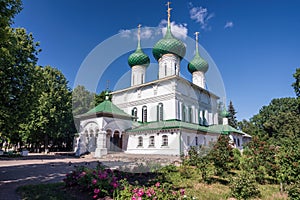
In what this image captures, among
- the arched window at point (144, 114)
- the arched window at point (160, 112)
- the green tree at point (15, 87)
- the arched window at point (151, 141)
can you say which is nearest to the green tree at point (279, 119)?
the arched window at point (160, 112)

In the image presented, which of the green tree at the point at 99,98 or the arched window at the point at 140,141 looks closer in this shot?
the arched window at the point at 140,141

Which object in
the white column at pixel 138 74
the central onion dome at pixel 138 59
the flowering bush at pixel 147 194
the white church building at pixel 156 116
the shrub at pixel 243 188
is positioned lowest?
the shrub at pixel 243 188

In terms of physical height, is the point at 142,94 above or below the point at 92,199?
above

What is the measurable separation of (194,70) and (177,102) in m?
11.5

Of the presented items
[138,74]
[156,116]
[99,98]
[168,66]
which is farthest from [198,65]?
[99,98]

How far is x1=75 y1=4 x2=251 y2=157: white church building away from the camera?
69.2 feet

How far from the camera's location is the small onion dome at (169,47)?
89.3ft

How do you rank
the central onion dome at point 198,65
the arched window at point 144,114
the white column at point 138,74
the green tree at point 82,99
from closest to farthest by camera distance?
the arched window at point 144,114, the white column at point 138,74, the central onion dome at point 198,65, the green tree at point 82,99

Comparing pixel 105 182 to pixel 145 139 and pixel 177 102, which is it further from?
pixel 177 102

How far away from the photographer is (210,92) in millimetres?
31375

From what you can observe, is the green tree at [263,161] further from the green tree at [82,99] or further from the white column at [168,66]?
the green tree at [82,99]

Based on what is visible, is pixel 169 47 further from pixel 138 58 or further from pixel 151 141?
pixel 151 141

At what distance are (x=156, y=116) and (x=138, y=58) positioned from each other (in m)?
9.79

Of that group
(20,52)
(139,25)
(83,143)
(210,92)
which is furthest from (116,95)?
(20,52)
